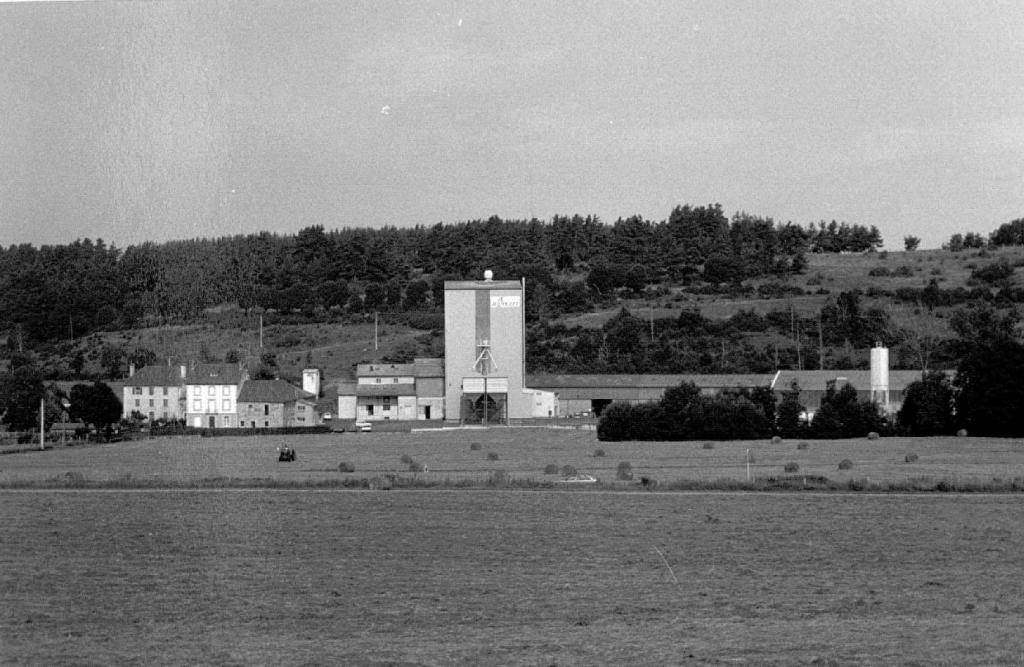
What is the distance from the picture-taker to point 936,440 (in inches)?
2142

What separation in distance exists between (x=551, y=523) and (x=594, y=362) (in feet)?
256

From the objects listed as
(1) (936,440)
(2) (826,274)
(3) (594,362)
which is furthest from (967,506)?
(2) (826,274)

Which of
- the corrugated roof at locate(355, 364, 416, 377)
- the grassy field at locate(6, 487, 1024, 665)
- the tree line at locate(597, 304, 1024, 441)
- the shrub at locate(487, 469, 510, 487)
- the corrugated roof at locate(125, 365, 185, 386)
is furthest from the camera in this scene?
the corrugated roof at locate(125, 365, 185, 386)

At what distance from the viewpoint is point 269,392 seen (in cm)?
8856

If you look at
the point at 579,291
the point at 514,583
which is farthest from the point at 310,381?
the point at 514,583

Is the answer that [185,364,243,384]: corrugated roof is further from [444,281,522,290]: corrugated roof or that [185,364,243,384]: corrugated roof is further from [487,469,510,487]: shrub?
[487,469,510,487]: shrub

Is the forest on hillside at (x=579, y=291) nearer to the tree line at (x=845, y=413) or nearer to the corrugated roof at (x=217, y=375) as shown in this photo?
the corrugated roof at (x=217, y=375)

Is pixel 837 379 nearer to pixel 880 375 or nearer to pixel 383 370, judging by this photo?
pixel 880 375

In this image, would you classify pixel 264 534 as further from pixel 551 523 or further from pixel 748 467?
pixel 748 467

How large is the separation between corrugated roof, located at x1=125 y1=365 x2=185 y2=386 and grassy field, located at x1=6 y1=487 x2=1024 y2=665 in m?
67.4

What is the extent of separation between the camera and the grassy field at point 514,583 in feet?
44.4

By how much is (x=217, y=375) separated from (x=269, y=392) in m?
5.53

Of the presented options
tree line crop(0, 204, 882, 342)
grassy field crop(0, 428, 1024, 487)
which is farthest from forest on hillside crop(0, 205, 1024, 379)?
grassy field crop(0, 428, 1024, 487)

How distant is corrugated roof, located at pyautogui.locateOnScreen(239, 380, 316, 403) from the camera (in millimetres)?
88062
